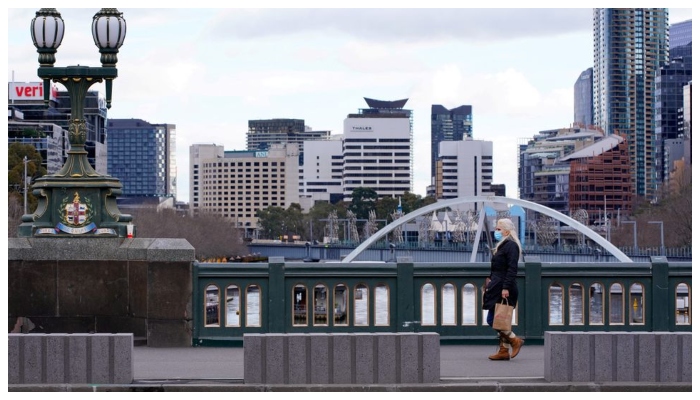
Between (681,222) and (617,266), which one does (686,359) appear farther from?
(681,222)

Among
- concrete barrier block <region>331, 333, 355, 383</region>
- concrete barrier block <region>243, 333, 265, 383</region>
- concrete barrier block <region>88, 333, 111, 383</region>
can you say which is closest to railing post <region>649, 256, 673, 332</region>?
concrete barrier block <region>331, 333, 355, 383</region>

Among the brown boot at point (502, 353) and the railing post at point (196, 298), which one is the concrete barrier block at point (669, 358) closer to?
the brown boot at point (502, 353)

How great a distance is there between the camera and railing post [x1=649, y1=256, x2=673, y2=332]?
56.2 ft

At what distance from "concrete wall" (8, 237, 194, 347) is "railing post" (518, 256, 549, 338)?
401 centimetres

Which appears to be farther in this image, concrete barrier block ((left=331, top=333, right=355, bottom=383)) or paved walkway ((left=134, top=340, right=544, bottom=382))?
paved walkway ((left=134, top=340, right=544, bottom=382))

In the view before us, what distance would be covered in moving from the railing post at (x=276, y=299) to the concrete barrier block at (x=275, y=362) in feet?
12.6

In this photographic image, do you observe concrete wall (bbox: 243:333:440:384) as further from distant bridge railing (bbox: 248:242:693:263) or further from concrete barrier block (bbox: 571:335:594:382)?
distant bridge railing (bbox: 248:242:693:263)

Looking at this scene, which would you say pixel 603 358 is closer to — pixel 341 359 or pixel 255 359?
pixel 341 359

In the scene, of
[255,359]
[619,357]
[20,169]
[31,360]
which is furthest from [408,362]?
[20,169]

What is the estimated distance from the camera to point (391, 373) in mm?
13062

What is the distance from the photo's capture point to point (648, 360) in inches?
518

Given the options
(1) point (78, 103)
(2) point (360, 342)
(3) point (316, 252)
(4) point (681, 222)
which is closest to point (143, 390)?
(2) point (360, 342)

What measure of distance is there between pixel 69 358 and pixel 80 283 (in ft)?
13.8

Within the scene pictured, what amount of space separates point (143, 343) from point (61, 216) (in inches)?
71.9
